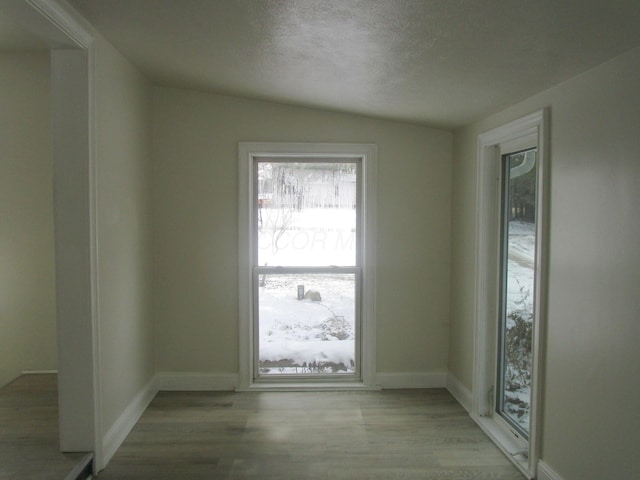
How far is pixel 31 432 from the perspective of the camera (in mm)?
2973

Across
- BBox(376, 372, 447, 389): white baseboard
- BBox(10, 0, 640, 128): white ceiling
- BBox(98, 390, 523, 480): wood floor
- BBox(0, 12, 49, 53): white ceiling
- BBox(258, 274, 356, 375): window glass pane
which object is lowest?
BBox(98, 390, 523, 480): wood floor

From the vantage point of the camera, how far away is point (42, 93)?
12.4ft

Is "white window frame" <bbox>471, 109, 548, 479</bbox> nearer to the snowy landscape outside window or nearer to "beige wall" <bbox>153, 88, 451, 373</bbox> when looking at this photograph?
"beige wall" <bbox>153, 88, 451, 373</bbox>

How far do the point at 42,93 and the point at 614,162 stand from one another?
3.98m

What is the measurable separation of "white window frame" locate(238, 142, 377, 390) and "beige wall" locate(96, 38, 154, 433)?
0.75 meters

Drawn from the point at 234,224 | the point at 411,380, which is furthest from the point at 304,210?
the point at 411,380

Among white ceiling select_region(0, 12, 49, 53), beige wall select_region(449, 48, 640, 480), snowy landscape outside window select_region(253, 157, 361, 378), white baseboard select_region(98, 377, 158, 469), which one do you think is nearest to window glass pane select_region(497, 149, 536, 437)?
beige wall select_region(449, 48, 640, 480)

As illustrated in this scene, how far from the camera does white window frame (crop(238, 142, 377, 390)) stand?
3916mm

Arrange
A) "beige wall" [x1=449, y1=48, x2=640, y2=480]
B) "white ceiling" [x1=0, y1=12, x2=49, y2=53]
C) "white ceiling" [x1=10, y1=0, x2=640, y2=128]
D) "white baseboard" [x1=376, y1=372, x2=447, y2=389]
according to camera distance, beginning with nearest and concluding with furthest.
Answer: "white ceiling" [x1=10, y1=0, x2=640, y2=128] < "beige wall" [x1=449, y1=48, x2=640, y2=480] < "white ceiling" [x1=0, y1=12, x2=49, y2=53] < "white baseboard" [x1=376, y1=372, x2=447, y2=389]

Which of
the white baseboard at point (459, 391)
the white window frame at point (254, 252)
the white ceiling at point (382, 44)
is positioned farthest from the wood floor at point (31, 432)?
the white baseboard at point (459, 391)

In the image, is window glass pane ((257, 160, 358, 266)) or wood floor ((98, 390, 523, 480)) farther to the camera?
window glass pane ((257, 160, 358, 266))

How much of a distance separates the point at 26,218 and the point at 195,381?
1931 millimetres

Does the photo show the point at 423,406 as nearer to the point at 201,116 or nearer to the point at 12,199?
the point at 201,116

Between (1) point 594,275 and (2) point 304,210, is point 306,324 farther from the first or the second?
(1) point 594,275
